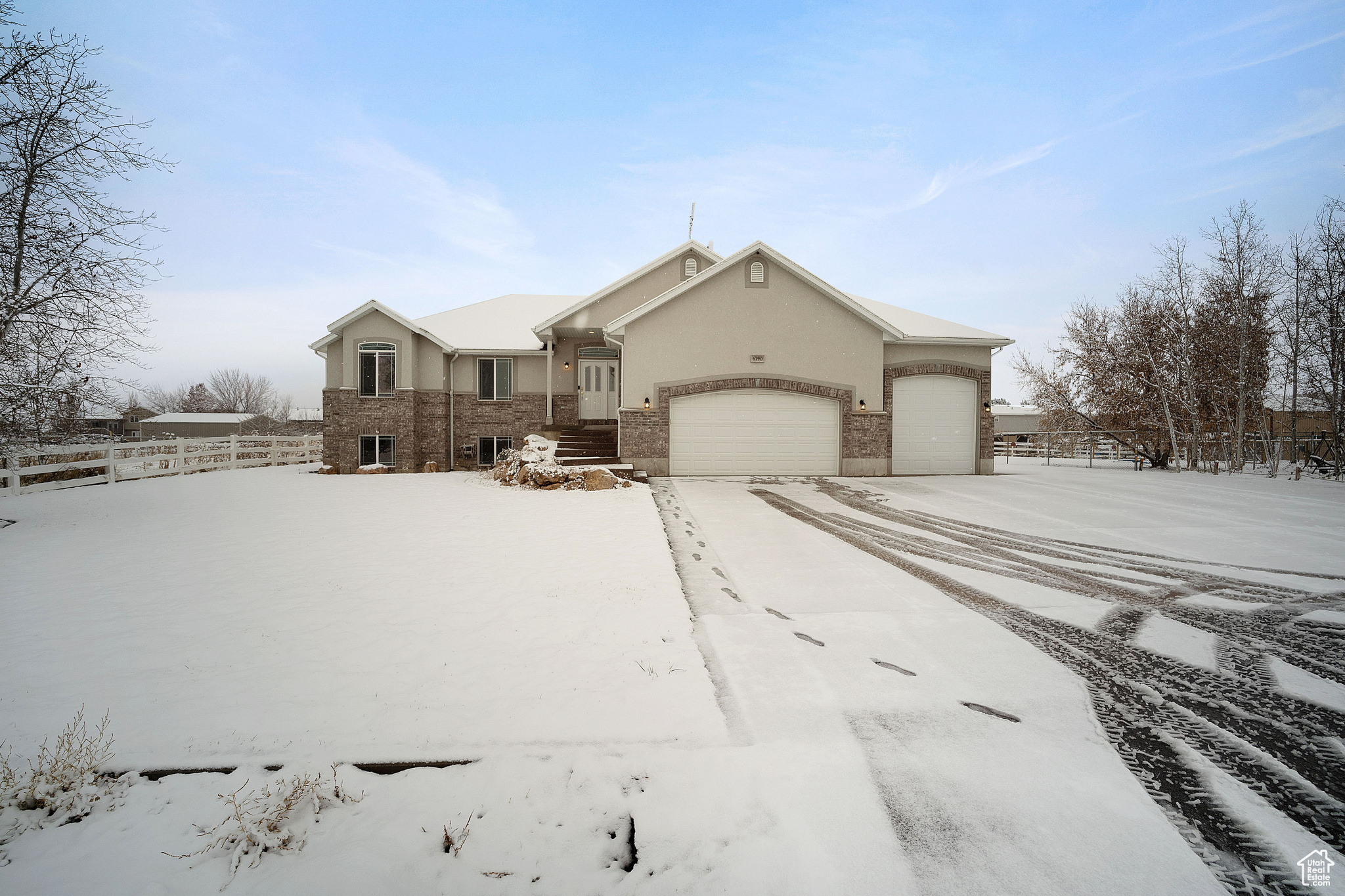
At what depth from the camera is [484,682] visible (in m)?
3.60

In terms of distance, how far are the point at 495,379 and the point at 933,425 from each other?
1421 cm

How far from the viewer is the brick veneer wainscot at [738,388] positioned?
14734 mm

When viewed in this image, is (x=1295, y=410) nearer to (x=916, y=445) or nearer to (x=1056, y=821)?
(x=916, y=445)

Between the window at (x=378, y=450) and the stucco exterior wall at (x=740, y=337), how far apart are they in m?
8.67

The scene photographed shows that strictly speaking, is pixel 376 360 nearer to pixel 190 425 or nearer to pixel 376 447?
pixel 376 447

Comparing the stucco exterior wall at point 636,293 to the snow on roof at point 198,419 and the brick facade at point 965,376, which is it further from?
the snow on roof at point 198,419

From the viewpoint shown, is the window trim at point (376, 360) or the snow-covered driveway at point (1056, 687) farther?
the window trim at point (376, 360)

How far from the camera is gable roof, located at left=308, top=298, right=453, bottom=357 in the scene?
17359 mm

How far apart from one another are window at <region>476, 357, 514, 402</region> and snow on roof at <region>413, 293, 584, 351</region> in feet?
1.96

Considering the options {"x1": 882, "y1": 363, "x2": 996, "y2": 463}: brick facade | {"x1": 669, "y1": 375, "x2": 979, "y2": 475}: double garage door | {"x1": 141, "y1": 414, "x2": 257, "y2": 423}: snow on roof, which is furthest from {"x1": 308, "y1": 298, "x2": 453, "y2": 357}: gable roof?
{"x1": 141, "y1": 414, "x2": 257, "y2": 423}: snow on roof

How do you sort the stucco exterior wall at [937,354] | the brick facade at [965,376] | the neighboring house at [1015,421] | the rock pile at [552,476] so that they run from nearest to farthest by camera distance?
the rock pile at [552,476]
the brick facade at [965,376]
the stucco exterior wall at [937,354]
the neighboring house at [1015,421]

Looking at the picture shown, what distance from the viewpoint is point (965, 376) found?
16.4 m
